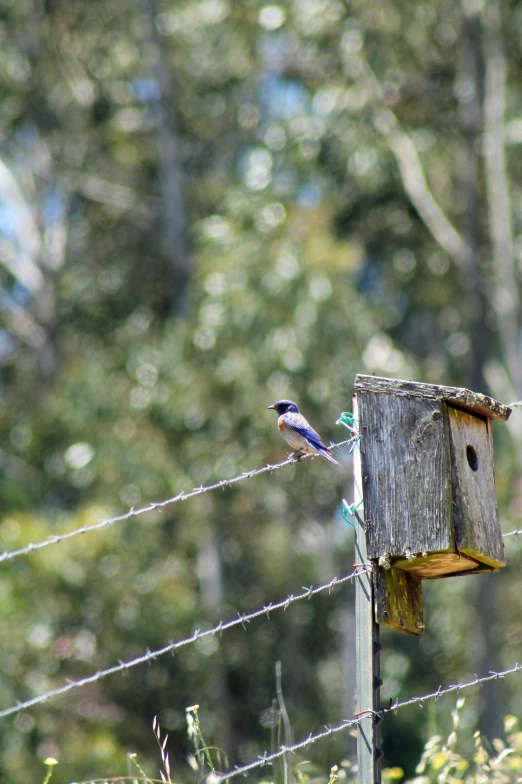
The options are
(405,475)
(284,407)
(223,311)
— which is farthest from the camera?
(223,311)

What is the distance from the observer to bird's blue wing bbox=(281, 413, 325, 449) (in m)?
7.61

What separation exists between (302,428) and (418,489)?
293 centimetres

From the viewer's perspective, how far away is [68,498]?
58.7 ft

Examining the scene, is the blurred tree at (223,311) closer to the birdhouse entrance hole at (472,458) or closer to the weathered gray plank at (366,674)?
the birdhouse entrance hole at (472,458)

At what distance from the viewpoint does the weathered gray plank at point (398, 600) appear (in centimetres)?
468

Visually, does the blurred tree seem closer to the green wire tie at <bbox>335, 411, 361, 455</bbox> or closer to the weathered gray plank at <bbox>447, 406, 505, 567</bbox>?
the weathered gray plank at <bbox>447, 406, 505, 567</bbox>

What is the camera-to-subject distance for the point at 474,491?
510 cm

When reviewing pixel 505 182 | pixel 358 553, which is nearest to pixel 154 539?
pixel 505 182

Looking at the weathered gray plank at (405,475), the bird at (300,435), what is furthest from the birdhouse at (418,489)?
the bird at (300,435)

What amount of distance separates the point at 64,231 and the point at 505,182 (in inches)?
287

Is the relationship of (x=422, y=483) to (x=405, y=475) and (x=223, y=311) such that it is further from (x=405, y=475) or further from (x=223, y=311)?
(x=223, y=311)

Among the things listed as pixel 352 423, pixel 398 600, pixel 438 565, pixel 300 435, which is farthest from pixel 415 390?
pixel 300 435

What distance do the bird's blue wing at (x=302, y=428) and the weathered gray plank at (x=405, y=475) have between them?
2.43m

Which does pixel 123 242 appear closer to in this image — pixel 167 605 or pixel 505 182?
pixel 505 182
